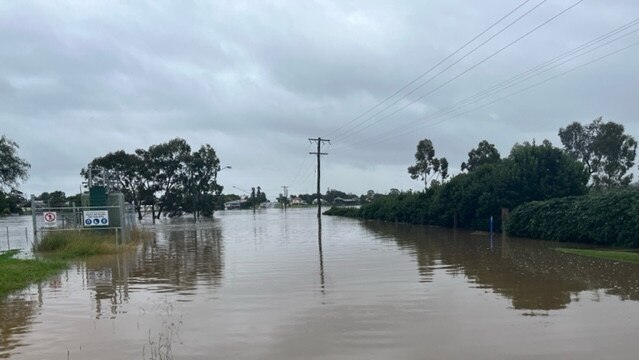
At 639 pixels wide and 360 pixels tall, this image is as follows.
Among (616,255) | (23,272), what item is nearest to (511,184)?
(616,255)

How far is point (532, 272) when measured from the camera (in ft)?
49.9

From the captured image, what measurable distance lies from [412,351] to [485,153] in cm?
7197

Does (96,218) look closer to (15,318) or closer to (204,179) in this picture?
(15,318)

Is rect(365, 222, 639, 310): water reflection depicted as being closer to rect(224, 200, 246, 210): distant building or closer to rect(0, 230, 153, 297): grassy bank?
rect(0, 230, 153, 297): grassy bank

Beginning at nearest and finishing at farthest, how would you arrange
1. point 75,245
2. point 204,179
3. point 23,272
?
point 23,272, point 75,245, point 204,179

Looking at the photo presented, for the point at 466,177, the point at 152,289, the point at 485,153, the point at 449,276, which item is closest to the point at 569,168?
the point at 466,177

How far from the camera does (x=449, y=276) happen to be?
14.9 m

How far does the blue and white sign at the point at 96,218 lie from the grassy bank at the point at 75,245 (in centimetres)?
68

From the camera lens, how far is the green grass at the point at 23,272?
45.8ft

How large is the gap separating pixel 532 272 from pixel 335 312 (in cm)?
731

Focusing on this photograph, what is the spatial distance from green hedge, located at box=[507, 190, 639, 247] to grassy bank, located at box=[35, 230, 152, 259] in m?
19.9

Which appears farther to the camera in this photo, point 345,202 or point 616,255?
point 345,202

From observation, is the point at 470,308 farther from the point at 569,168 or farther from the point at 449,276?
the point at 569,168

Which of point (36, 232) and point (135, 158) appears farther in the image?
point (135, 158)
